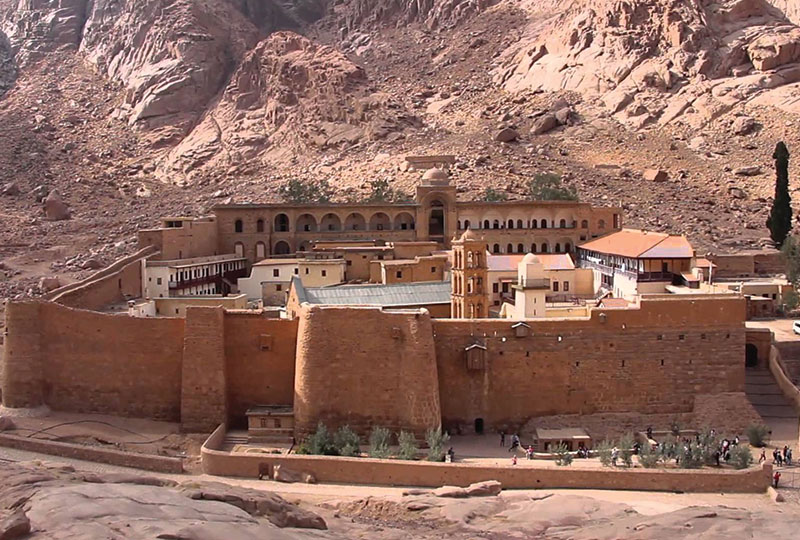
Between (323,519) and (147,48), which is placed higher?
(147,48)

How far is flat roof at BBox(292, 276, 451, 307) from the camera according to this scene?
97.0ft

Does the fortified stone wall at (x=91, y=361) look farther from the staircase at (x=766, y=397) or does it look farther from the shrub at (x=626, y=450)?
the staircase at (x=766, y=397)

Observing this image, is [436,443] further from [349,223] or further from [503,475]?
[349,223]

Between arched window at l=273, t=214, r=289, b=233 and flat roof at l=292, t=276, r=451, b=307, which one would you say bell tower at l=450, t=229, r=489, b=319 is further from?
arched window at l=273, t=214, r=289, b=233

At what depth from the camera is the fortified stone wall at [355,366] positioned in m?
24.1

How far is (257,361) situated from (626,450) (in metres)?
9.45

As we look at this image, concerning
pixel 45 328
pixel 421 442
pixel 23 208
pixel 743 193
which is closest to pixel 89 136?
pixel 23 208

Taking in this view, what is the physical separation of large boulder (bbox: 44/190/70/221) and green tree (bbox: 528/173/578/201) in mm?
26999

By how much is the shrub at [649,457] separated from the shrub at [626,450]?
245mm

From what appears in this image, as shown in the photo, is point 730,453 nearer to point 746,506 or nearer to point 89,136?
point 746,506

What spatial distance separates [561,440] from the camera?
941 inches

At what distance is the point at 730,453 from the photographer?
22.6 m

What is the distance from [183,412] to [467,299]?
338 inches

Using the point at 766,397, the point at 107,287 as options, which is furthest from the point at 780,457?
the point at 107,287
